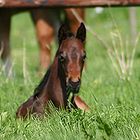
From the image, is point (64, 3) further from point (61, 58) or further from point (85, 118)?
point (85, 118)

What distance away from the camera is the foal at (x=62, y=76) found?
4.51 m

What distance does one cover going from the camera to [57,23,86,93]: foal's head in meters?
4.41

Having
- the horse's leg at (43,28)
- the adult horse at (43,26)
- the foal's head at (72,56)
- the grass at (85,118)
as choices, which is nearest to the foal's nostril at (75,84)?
the foal's head at (72,56)

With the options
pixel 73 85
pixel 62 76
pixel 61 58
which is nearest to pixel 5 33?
pixel 62 76

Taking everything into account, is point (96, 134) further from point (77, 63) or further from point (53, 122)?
point (77, 63)

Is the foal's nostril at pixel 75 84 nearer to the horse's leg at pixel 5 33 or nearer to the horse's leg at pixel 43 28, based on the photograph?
the horse's leg at pixel 5 33

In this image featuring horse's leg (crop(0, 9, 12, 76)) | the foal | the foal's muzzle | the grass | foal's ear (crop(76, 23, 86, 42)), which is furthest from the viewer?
horse's leg (crop(0, 9, 12, 76))

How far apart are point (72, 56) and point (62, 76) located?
0.28 metres

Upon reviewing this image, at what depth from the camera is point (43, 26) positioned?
9227mm

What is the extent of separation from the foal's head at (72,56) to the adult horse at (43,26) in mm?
3568

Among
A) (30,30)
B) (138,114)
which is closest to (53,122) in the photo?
(138,114)

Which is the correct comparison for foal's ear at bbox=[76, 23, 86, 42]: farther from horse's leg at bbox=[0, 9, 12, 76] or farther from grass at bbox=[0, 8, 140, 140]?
horse's leg at bbox=[0, 9, 12, 76]

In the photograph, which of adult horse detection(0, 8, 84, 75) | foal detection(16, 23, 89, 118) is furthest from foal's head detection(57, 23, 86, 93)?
adult horse detection(0, 8, 84, 75)

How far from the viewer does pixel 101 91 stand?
6188mm
